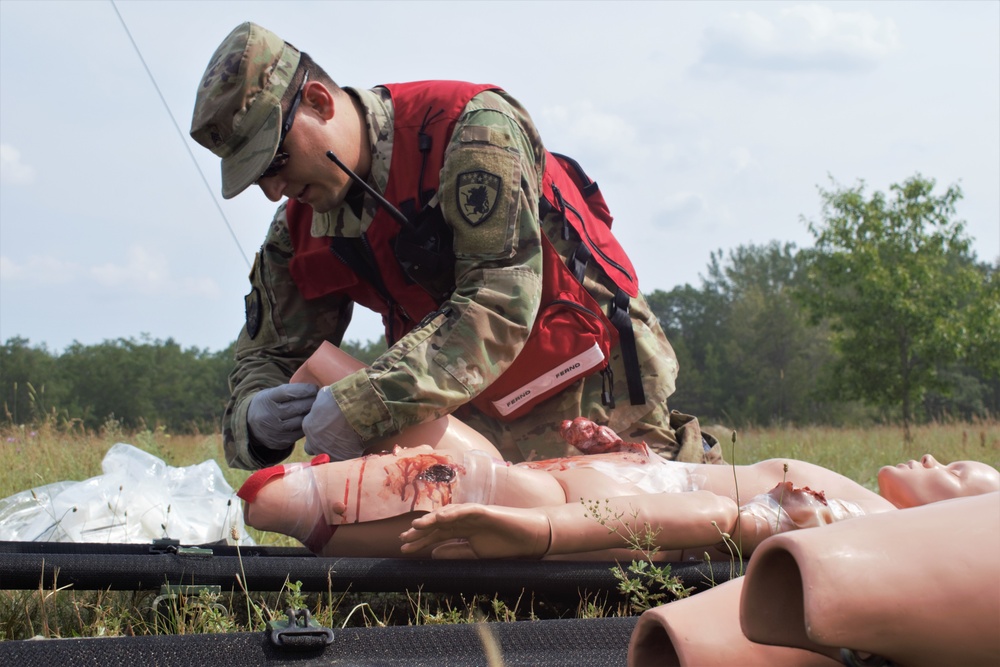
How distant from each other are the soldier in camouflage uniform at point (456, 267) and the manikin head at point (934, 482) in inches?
28.8

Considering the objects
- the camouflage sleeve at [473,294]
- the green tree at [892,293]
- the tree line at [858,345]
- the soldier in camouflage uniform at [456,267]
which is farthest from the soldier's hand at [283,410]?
the green tree at [892,293]

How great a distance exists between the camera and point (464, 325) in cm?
292

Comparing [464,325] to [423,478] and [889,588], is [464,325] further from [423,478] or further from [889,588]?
[889,588]

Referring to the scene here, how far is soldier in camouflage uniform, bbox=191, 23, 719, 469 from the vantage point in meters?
2.87

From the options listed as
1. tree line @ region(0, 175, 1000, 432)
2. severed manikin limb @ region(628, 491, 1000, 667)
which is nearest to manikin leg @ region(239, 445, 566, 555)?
severed manikin limb @ region(628, 491, 1000, 667)

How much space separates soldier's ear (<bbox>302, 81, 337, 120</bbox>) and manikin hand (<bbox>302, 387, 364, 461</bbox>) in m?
0.92

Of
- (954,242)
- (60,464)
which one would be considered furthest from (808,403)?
(60,464)

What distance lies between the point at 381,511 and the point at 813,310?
23972 millimetres

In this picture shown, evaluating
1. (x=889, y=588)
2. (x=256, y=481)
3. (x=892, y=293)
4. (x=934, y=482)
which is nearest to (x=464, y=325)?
(x=256, y=481)

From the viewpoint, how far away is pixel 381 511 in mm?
2527

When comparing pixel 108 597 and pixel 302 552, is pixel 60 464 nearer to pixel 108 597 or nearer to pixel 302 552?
pixel 302 552

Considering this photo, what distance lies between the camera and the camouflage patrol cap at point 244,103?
301cm

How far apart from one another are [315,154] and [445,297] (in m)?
0.64

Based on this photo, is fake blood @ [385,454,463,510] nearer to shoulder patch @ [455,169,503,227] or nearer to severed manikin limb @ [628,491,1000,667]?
shoulder patch @ [455,169,503,227]
